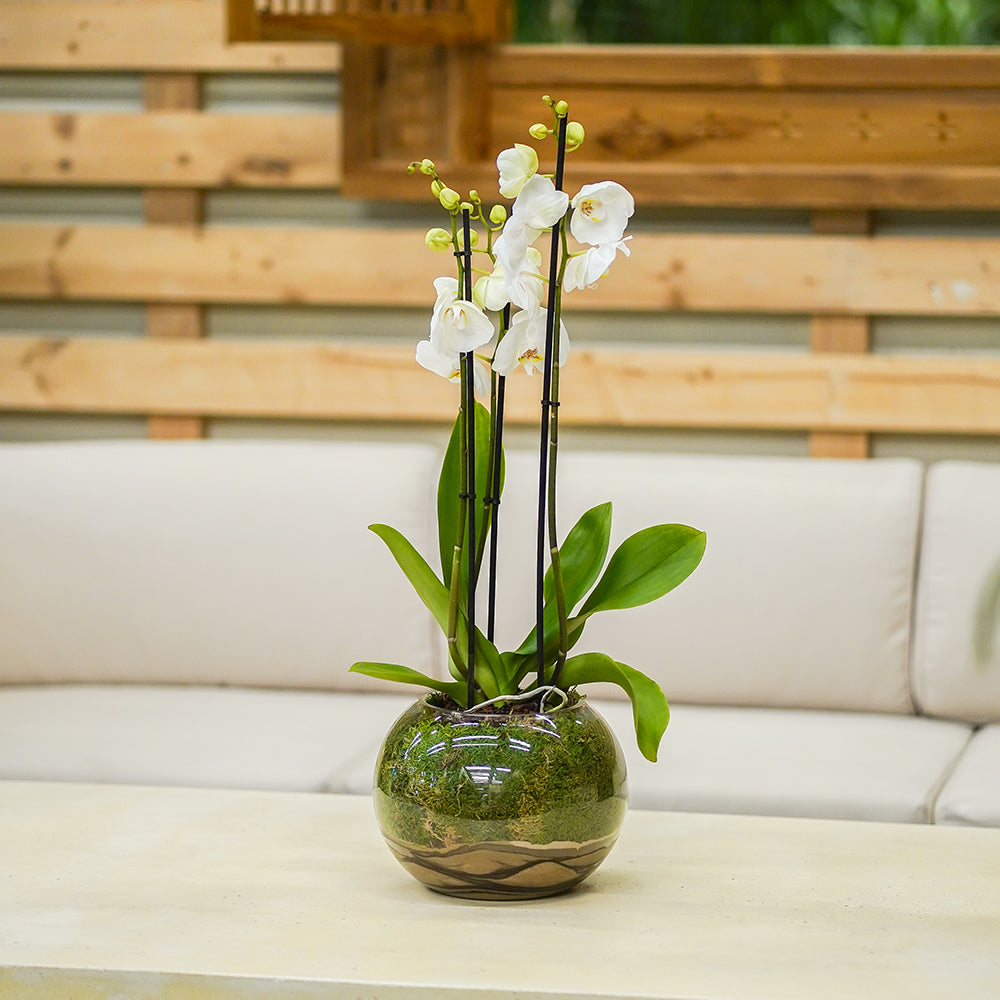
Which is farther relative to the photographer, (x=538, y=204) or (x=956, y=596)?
(x=956, y=596)

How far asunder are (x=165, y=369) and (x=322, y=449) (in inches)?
18.0

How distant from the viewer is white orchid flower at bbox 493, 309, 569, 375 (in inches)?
42.0

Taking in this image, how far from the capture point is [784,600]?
209 cm

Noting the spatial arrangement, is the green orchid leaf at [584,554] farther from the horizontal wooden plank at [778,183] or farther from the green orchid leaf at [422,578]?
the horizontal wooden plank at [778,183]

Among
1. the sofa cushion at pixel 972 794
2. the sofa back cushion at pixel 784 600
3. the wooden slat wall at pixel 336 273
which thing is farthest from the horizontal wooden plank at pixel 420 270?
the sofa cushion at pixel 972 794

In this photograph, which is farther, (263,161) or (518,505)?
(263,161)

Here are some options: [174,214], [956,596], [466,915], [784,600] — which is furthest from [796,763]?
[174,214]

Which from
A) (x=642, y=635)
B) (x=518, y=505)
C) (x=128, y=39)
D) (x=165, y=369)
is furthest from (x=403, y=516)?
(x=128, y=39)

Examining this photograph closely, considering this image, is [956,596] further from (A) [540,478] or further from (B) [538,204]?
(B) [538,204]

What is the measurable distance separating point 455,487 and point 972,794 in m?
0.89

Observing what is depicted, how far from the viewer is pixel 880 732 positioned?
1.98 meters

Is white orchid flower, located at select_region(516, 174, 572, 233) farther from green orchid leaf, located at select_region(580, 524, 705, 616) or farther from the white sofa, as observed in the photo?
the white sofa

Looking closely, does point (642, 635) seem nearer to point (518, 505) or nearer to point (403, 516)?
point (518, 505)

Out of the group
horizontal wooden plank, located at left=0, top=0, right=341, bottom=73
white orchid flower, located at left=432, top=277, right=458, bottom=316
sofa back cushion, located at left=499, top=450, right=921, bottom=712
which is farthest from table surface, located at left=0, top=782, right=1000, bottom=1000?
horizontal wooden plank, located at left=0, top=0, right=341, bottom=73
